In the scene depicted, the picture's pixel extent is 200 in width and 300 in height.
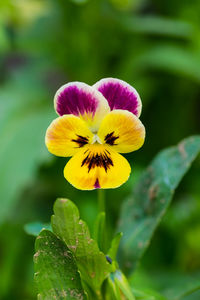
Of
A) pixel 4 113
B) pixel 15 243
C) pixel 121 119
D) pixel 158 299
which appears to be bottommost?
pixel 158 299

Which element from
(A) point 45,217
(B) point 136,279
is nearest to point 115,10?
(A) point 45,217

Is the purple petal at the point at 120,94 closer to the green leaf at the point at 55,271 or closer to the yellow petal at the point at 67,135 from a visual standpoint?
the yellow petal at the point at 67,135

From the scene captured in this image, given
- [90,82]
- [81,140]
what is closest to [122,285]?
[81,140]

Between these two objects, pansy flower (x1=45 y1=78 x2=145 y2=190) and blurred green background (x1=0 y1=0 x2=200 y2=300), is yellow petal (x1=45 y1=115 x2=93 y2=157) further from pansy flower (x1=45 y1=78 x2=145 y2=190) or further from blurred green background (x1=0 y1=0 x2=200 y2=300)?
blurred green background (x1=0 y1=0 x2=200 y2=300)

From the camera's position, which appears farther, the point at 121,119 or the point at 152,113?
the point at 152,113

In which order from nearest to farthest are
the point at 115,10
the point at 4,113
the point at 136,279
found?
1. the point at 136,279
2. the point at 4,113
3. the point at 115,10

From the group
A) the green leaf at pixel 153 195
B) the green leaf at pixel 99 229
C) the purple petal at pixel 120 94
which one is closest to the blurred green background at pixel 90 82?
the green leaf at pixel 153 195

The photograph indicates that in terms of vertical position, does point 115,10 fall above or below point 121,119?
above

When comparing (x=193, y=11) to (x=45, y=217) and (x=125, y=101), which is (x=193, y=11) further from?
(x=125, y=101)
